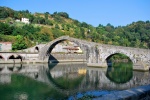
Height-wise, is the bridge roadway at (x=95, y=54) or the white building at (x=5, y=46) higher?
the white building at (x=5, y=46)

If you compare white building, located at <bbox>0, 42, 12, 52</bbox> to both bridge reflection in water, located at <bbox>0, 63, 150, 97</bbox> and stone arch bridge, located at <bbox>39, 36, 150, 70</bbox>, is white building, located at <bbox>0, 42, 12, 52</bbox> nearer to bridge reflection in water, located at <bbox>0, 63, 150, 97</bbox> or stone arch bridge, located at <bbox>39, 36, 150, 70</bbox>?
stone arch bridge, located at <bbox>39, 36, 150, 70</bbox>

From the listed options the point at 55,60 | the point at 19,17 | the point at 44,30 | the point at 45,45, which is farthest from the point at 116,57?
the point at 19,17

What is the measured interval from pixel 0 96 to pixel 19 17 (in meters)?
65.4

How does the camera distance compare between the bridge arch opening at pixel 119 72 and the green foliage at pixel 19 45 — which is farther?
the green foliage at pixel 19 45

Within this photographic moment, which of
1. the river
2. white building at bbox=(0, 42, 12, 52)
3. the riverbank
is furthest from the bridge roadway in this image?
the riverbank

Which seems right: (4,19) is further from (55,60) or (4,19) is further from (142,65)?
(142,65)

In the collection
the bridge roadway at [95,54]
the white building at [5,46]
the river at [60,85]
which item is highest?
the white building at [5,46]

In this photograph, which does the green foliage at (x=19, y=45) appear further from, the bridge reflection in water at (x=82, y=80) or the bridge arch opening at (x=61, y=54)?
the bridge reflection in water at (x=82, y=80)

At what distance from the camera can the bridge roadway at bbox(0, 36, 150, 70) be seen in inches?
1125

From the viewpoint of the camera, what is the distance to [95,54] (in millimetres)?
33000

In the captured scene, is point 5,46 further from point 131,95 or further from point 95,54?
point 131,95

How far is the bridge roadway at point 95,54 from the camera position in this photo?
93.8 feet

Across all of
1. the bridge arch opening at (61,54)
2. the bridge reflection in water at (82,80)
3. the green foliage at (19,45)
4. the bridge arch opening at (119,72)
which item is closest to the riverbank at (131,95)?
the bridge reflection in water at (82,80)

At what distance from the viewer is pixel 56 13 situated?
116 meters
